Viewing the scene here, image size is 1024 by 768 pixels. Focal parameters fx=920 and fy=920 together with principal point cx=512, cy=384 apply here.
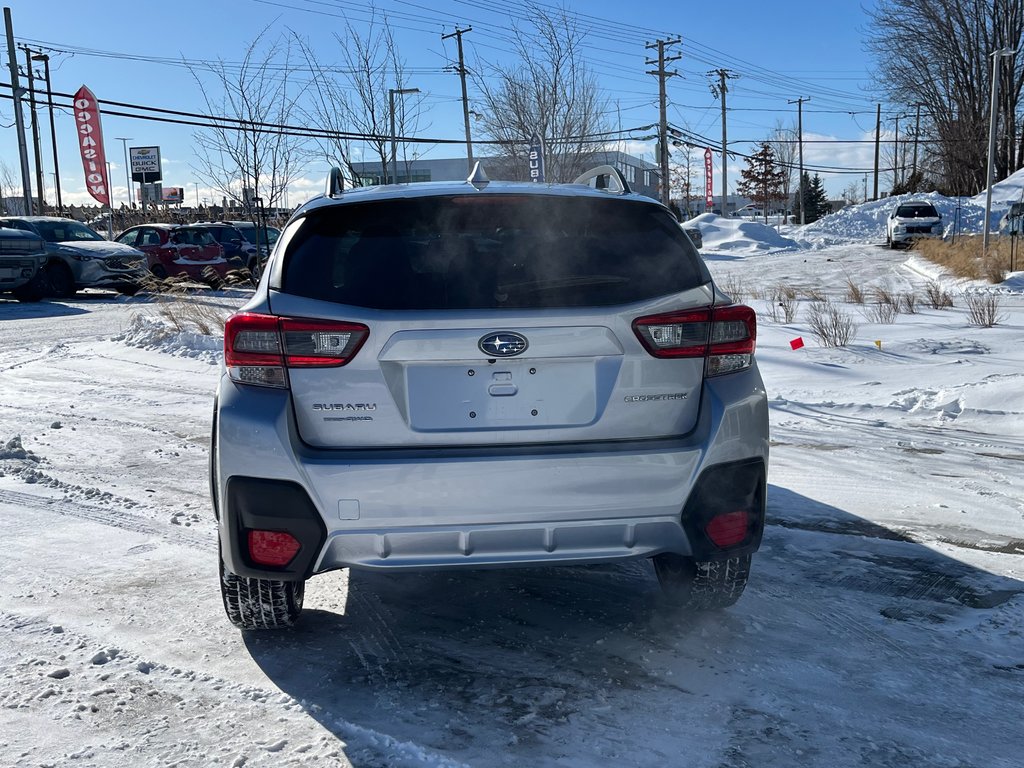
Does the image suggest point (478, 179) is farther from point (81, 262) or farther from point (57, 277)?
point (57, 277)

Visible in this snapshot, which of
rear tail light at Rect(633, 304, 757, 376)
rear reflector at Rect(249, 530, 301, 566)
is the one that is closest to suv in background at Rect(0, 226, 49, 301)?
rear reflector at Rect(249, 530, 301, 566)

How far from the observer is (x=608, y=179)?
436 centimetres

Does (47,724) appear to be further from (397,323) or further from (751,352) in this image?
(751,352)

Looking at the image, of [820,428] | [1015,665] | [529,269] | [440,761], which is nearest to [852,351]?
[820,428]

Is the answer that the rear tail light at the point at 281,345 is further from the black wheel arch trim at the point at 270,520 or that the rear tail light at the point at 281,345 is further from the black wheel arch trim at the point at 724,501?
the black wheel arch trim at the point at 724,501

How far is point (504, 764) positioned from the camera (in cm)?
256

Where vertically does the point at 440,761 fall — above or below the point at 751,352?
below

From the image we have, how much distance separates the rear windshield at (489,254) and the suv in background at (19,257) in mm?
18114

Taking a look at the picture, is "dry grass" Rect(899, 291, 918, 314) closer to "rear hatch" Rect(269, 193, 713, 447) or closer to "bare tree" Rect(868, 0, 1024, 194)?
"rear hatch" Rect(269, 193, 713, 447)

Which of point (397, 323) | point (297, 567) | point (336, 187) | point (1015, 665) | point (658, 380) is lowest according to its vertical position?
point (1015, 665)

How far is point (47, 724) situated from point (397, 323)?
1.62m

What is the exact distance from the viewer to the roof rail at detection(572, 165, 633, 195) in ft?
12.9

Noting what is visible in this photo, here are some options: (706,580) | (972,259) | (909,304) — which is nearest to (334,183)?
(706,580)

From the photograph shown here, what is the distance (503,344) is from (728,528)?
0.98 m
